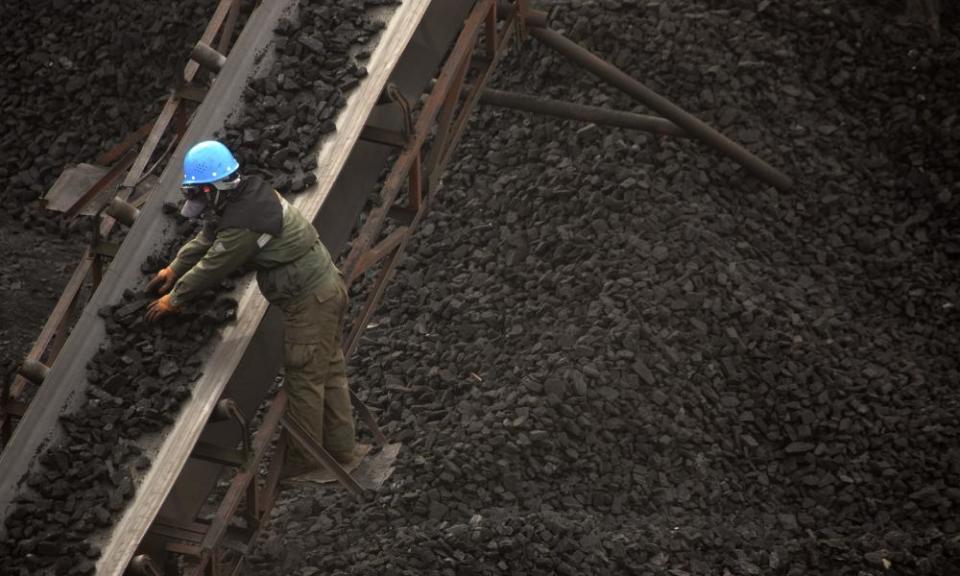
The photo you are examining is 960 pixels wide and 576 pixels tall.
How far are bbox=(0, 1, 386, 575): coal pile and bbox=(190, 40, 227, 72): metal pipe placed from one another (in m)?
0.39

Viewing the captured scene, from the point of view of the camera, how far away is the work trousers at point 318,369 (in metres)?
7.64

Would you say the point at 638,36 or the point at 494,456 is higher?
the point at 638,36

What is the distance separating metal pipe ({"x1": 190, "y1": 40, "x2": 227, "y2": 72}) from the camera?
869cm

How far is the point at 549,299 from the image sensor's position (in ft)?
36.3

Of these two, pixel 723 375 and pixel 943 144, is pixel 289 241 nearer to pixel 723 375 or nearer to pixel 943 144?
pixel 723 375

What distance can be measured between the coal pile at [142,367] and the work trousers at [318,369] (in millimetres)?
378

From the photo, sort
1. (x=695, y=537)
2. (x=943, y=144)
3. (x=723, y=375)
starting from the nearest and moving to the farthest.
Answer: (x=695, y=537) < (x=723, y=375) < (x=943, y=144)

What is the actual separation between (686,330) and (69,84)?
6610mm

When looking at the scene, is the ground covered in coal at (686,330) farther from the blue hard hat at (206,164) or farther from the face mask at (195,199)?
the blue hard hat at (206,164)

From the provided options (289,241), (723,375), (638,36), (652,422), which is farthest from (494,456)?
(638,36)

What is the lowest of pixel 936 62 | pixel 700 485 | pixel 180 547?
pixel 180 547

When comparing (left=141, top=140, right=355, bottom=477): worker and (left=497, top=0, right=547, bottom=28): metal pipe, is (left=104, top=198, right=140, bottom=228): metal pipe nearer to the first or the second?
(left=141, top=140, right=355, bottom=477): worker

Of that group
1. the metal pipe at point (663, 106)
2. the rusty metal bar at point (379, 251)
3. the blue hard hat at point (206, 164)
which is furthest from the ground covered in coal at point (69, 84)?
the blue hard hat at point (206, 164)

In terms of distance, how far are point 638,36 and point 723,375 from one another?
3371mm
